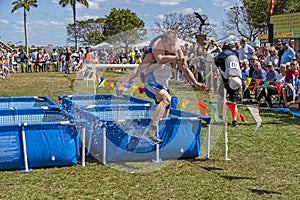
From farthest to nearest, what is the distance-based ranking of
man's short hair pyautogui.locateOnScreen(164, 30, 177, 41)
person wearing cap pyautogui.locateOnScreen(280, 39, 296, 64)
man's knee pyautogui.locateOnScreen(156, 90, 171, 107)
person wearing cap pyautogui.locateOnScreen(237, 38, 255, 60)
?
1. person wearing cap pyautogui.locateOnScreen(237, 38, 255, 60)
2. person wearing cap pyautogui.locateOnScreen(280, 39, 296, 64)
3. man's knee pyautogui.locateOnScreen(156, 90, 171, 107)
4. man's short hair pyautogui.locateOnScreen(164, 30, 177, 41)

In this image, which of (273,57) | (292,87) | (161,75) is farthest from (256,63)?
(161,75)

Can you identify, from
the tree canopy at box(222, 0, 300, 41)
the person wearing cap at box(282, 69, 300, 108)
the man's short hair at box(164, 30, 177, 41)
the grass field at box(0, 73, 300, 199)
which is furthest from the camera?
the tree canopy at box(222, 0, 300, 41)

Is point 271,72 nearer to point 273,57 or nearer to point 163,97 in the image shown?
point 273,57

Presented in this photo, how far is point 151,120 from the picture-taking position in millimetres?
6605

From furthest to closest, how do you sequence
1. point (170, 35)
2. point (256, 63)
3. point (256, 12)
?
point (256, 12) → point (256, 63) → point (170, 35)

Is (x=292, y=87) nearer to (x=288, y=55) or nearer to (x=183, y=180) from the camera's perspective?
(x=288, y=55)

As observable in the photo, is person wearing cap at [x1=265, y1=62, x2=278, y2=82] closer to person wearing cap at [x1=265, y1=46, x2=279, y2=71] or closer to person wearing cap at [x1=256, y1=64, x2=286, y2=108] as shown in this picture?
person wearing cap at [x1=256, y1=64, x2=286, y2=108]

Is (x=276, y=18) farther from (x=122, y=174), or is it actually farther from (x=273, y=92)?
(x=122, y=174)

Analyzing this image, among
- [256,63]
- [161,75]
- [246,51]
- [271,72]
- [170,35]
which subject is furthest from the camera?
[246,51]

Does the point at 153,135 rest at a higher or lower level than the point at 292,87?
lower

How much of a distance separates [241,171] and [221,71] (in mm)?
2750

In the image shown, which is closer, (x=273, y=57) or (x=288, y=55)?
(x=288, y=55)

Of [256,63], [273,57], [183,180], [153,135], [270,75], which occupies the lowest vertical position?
[183,180]

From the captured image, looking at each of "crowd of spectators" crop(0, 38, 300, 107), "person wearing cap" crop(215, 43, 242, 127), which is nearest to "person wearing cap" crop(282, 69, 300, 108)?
"crowd of spectators" crop(0, 38, 300, 107)
